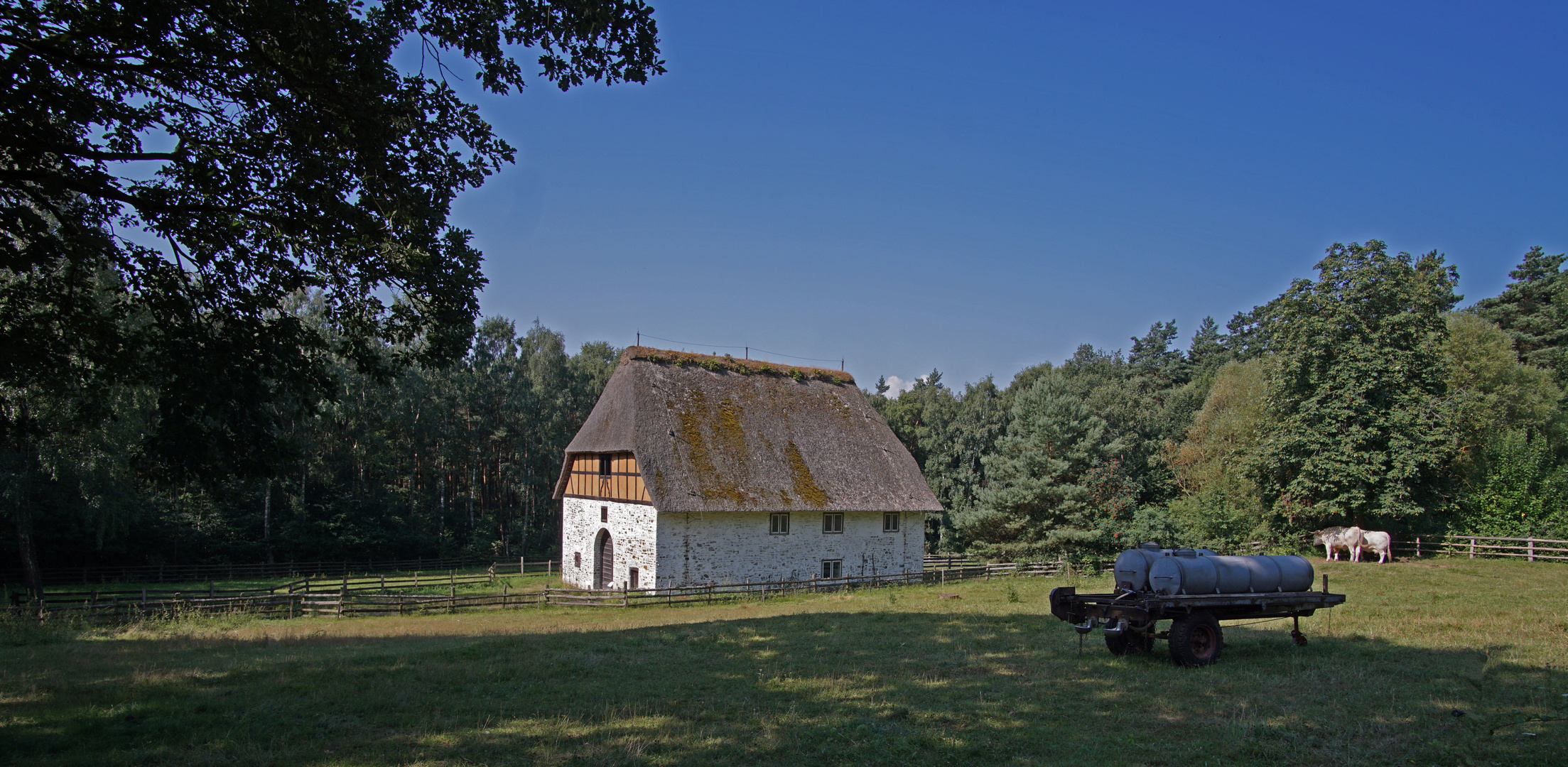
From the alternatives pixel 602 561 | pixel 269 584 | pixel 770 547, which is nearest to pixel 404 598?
pixel 602 561

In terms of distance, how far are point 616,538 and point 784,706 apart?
19.9 meters

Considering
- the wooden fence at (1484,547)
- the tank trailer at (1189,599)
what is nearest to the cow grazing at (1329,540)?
the wooden fence at (1484,547)

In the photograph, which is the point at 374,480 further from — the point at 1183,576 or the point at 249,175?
the point at 1183,576

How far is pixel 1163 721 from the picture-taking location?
779 centimetres

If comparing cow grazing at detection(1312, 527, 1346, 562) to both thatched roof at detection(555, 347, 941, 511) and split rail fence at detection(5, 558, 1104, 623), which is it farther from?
thatched roof at detection(555, 347, 941, 511)

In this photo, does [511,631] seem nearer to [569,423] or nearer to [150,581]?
[150,581]

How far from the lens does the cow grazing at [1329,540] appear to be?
27375 millimetres

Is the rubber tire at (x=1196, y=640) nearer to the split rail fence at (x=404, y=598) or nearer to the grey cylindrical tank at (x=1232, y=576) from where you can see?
the grey cylindrical tank at (x=1232, y=576)

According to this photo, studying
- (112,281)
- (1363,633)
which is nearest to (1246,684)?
(1363,633)

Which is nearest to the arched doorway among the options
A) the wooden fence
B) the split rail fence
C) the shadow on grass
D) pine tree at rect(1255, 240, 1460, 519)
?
the split rail fence

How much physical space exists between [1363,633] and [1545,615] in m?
4.52

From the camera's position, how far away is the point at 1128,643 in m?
11.2

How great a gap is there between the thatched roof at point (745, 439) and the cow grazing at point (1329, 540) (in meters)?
13.4

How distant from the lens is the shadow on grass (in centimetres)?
681
